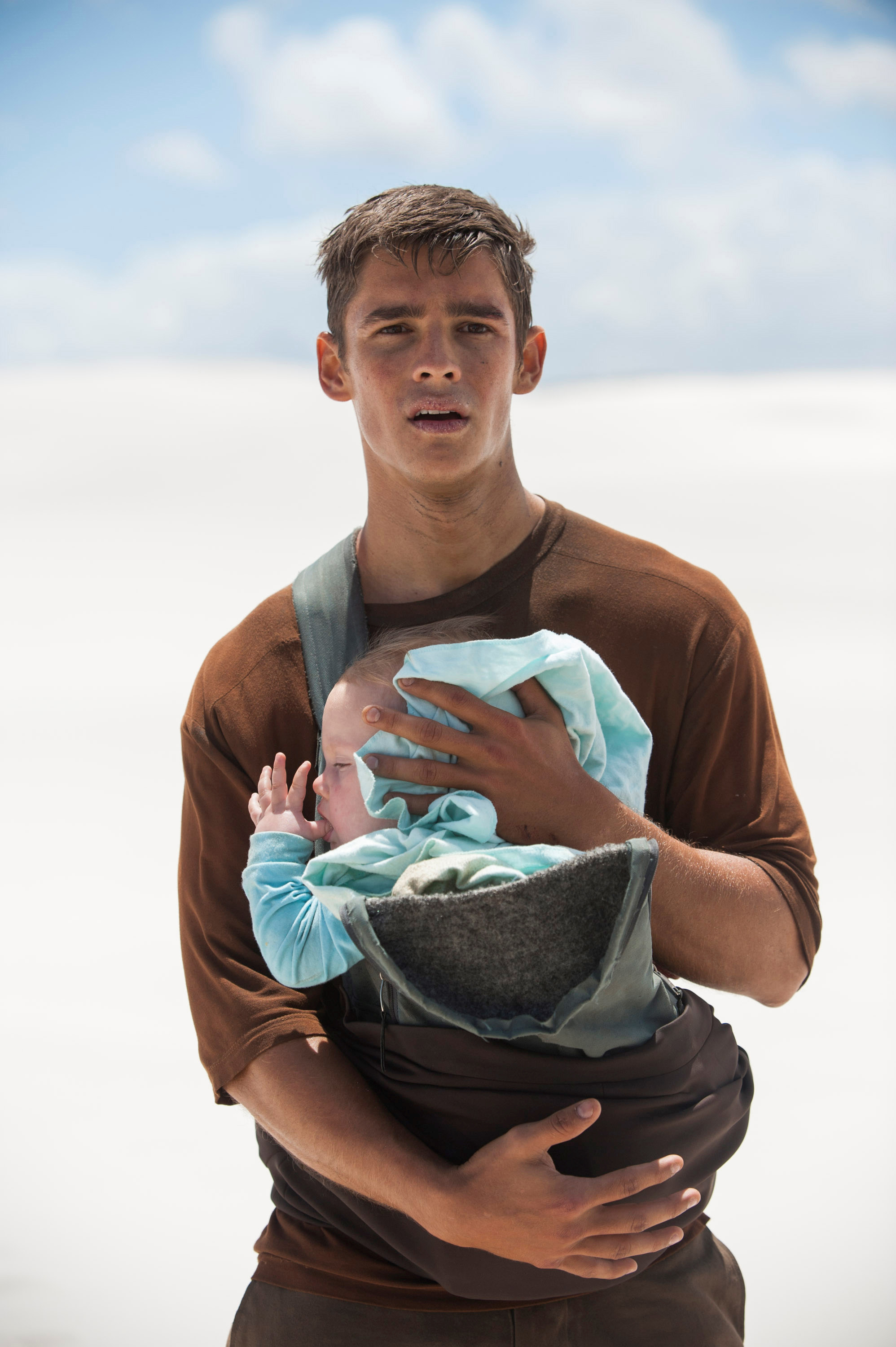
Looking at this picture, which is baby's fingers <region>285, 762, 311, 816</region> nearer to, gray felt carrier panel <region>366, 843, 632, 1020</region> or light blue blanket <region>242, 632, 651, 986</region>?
light blue blanket <region>242, 632, 651, 986</region>

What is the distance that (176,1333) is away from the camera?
3.23 meters

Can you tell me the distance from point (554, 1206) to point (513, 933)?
→ 13.5 inches

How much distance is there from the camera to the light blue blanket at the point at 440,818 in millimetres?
1490

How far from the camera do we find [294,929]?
62.4 inches

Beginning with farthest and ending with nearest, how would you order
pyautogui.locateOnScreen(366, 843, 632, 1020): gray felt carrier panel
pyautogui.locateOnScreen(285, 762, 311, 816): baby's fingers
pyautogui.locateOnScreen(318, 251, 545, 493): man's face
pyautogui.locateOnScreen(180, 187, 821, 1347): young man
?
pyautogui.locateOnScreen(318, 251, 545, 493): man's face → pyautogui.locateOnScreen(285, 762, 311, 816): baby's fingers → pyautogui.locateOnScreen(180, 187, 821, 1347): young man → pyautogui.locateOnScreen(366, 843, 632, 1020): gray felt carrier panel

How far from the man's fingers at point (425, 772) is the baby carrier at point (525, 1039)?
138 millimetres

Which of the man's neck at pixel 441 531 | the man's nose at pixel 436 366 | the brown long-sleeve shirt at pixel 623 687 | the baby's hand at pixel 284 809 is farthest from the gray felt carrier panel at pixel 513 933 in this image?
the man's nose at pixel 436 366

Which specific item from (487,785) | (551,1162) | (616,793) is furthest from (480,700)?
(551,1162)

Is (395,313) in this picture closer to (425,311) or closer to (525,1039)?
(425,311)

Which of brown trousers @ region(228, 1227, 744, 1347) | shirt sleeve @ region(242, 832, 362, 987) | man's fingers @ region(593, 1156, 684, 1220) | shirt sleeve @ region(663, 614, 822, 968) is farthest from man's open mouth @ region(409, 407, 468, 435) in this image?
brown trousers @ region(228, 1227, 744, 1347)

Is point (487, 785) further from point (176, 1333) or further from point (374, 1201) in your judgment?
point (176, 1333)

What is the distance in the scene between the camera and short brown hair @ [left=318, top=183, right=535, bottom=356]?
1.84m

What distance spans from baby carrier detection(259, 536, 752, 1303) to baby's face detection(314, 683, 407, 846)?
183 mm

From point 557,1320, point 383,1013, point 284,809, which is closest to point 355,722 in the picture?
point 284,809
